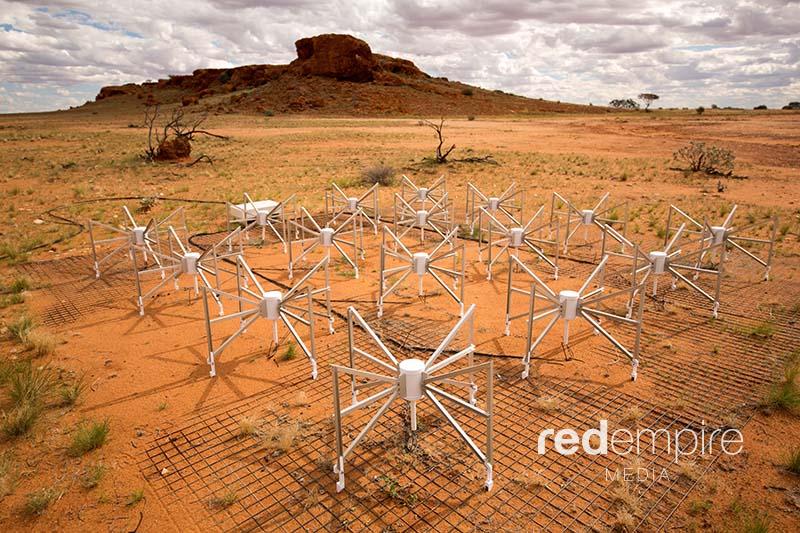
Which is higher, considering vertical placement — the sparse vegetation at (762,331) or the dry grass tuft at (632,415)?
the sparse vegetation at (762,331)

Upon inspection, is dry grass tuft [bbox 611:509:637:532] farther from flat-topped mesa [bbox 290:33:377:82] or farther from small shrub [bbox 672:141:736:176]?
flat-topped mesa [bbox 290:33:377:82]

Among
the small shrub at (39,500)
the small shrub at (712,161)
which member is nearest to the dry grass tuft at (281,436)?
the small shrub at (39,500)

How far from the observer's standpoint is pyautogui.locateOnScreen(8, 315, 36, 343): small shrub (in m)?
8.12

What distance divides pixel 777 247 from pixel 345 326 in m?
11.6

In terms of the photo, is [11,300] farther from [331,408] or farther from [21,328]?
[331,408]

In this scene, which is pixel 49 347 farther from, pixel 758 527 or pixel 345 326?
pixel 758 527

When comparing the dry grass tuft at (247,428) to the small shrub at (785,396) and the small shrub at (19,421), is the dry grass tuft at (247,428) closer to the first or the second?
the small shrub at (19,421)

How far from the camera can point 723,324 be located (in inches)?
341

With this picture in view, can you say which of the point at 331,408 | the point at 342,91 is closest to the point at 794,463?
the point at 331,408

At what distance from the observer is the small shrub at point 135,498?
4.88 meters

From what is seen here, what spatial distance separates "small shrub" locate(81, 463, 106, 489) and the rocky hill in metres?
69.0

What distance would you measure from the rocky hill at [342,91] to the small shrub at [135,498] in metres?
69.4

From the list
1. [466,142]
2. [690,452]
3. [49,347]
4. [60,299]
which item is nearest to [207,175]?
[60,299]

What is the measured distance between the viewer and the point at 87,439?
5.59m
